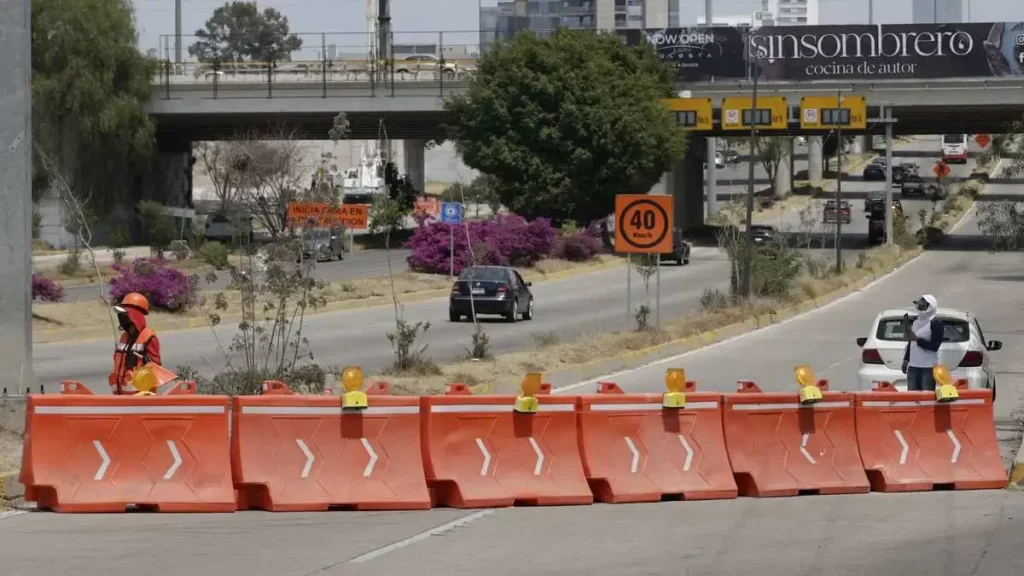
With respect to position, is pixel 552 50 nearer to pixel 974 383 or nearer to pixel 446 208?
pixel 446 208

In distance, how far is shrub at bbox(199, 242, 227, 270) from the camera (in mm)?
48469

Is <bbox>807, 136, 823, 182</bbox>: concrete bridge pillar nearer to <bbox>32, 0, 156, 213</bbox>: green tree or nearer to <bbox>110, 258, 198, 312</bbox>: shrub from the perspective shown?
<bbox>32, 0, 156, 213</bbox>: green tree

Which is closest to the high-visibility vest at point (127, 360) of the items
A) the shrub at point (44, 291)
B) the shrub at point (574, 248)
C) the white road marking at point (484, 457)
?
the white road marking at point (484, 457)

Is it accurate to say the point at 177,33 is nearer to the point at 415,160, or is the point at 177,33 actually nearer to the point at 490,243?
the point at 490,243

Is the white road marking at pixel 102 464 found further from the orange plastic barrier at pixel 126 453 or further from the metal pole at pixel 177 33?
the metal pole at pixel 177 33

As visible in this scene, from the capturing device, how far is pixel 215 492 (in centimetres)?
1157

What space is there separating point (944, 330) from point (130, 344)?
11.3 m

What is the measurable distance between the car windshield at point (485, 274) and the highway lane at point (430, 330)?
113cm

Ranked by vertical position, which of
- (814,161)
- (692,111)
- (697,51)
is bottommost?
(692,111)

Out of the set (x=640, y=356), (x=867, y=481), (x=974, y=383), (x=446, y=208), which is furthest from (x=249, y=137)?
(x=867, y=481)

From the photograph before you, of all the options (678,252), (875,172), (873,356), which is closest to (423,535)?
(873,356)

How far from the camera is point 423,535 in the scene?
10938 millimetres

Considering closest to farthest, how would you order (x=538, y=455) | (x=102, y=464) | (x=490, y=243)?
1. (x=102, y=464)
2. (x=538, y=455)
3. (x=490, y=243)

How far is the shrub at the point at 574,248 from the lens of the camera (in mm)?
60781
